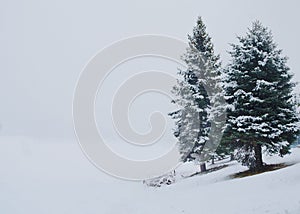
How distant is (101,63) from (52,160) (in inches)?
489

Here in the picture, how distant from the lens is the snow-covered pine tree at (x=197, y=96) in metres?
20.4

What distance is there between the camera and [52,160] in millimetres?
29188

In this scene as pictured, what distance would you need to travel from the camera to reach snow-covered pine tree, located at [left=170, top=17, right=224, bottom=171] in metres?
20.4

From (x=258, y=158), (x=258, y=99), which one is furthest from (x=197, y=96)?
(x=258, y=158)

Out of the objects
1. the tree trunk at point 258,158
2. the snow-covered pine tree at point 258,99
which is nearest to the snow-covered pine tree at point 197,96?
the snow-covered pine tree at point 258,99

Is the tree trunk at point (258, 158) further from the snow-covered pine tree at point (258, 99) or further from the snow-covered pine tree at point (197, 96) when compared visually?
the snow-covered pine tree at point (197, 96)

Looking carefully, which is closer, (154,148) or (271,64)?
(271,64)

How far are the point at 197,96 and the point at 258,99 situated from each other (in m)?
5.53

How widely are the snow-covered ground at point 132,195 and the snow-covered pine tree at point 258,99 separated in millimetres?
2038

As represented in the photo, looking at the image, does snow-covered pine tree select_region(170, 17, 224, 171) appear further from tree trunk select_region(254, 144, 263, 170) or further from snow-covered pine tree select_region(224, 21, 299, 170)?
tree trunk select_region(254, 144, 263, 170)

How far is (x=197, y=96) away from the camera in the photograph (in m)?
20.4

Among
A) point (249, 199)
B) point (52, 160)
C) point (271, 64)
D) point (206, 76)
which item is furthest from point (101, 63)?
point (249, 199)

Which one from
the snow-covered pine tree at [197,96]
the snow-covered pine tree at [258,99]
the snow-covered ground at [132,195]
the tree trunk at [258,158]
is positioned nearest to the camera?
the snow-covered ground at [132,195]

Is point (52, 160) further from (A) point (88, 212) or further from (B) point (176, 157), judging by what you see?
(A) point (88, 212)
